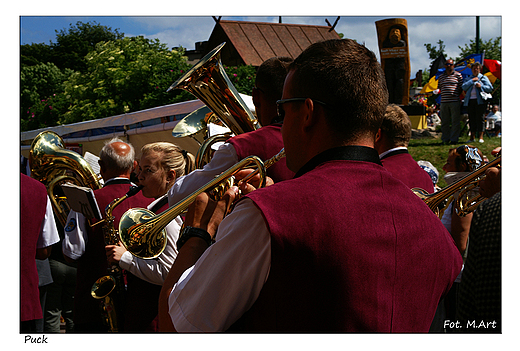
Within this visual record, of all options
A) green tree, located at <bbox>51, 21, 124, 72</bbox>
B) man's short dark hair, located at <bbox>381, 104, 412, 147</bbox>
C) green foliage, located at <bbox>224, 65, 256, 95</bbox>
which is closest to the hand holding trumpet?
man's short dark hair, located at <bbox>381, 104, 412, 147</bbox>

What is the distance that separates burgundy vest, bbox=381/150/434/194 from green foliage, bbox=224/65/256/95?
23.8ft

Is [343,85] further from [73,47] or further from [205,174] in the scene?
[73,47]

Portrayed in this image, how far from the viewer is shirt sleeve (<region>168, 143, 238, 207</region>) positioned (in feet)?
7.83

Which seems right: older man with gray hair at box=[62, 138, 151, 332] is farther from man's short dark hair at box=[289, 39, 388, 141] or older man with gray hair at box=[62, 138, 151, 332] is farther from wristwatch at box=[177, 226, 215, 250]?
man's short dark hair at box=[289, 39, 388, 141]

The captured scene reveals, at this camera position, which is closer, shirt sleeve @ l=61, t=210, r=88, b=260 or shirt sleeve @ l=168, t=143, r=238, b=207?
shirt sleeve @ l=168, t=143, r=238, b=207

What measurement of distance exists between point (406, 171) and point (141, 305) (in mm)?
1842

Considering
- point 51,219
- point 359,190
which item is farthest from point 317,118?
point 51,219

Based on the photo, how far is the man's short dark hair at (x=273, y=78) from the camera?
2439 mm

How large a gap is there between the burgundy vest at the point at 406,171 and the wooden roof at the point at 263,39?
1307 cm

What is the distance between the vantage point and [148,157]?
2.86 m

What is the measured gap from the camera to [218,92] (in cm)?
308

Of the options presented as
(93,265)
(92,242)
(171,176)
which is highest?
(171,176)

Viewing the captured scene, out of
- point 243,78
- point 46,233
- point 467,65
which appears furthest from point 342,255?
point 467,65

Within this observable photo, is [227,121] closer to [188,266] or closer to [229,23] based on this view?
[188,266]
